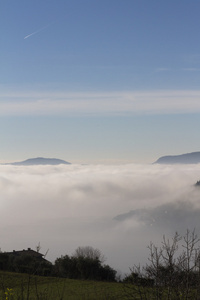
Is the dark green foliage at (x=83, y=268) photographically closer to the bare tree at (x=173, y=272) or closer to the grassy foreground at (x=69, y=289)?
the grassy foreground at (x=69, y=289)

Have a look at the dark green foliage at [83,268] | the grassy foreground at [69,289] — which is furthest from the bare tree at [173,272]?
the dark green foliage at [83,268]

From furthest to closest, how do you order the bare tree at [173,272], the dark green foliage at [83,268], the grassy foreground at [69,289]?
the dark green foliage at [83,268]
the grassy foreground at [69,289]
the bare tree at [173,272]

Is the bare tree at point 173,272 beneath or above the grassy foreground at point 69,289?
above

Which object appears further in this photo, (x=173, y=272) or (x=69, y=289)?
(x=69, y=289)

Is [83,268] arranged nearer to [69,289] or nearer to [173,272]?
[69,289]

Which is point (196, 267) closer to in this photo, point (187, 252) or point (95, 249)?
point (187, 252)

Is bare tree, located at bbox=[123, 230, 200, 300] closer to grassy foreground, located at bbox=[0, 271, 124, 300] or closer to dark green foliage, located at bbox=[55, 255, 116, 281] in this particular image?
grassy foreground, located at bbox=[0, 271, 124, 300]

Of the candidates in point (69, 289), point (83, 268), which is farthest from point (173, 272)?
point (83, 268)

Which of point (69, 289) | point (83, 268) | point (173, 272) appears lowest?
point (69, 289)

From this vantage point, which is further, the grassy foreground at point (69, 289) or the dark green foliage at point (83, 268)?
the dark green foliage at point (83, 268)

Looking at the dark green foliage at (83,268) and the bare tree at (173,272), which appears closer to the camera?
the bare tree at (173,272)

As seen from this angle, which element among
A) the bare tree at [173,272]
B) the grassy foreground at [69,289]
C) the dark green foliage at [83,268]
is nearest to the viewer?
the bare tree at [173,272]

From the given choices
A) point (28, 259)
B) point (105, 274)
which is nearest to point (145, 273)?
point (105, 274)

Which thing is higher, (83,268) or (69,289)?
(83,268)
